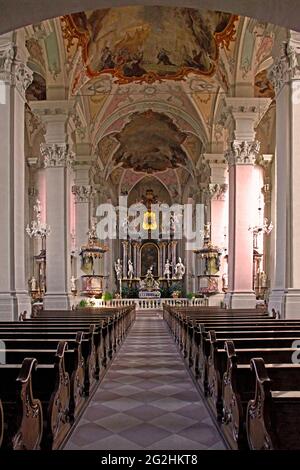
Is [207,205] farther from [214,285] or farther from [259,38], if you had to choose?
[259,38]

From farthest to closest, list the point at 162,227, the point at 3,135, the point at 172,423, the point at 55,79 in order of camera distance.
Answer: the point at 162,227
the point at 55,79
the point at 3,135
the point at 172,423

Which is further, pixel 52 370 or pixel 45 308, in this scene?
pixel 45 308

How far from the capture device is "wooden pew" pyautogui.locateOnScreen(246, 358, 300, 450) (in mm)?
2898

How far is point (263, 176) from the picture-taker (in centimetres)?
2425

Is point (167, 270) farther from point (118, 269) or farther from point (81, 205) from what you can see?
point (81, 205)

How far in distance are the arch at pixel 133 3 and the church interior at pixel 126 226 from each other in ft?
0.07

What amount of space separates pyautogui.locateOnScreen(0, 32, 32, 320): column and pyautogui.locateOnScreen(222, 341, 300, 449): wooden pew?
5945mm

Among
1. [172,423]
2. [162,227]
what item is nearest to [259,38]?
[172,423]

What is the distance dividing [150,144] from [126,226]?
7520mm

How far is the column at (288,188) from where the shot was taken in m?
9.27

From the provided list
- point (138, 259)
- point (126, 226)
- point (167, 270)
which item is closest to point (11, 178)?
point (167, 270)

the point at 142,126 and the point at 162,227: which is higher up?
the point at 142,126

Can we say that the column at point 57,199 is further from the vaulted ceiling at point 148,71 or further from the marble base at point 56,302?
the vaulted ceiling at point 148,71

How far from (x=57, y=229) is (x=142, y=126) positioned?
1321 cm
